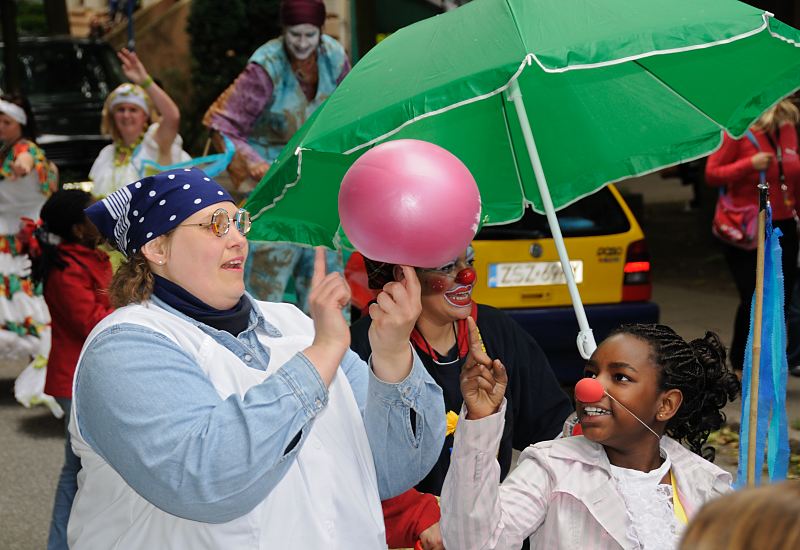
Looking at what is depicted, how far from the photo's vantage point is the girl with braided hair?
9.29 ft

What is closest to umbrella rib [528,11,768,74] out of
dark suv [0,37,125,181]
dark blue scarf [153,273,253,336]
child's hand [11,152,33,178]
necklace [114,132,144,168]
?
dark blue scarf [153,273,253,336]

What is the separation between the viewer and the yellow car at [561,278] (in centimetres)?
730

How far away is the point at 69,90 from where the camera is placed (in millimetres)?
14531

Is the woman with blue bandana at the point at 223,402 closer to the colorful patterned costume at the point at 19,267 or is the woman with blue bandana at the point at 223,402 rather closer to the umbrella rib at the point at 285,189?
the umbrella rib at the point at 285,189

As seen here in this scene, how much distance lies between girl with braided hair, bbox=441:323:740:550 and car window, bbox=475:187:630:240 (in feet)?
13.3

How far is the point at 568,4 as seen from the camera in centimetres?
328

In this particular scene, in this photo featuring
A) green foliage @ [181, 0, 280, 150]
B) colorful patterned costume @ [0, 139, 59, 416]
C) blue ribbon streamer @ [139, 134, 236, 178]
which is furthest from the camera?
green foliage @ [181, 0, 280, 150]

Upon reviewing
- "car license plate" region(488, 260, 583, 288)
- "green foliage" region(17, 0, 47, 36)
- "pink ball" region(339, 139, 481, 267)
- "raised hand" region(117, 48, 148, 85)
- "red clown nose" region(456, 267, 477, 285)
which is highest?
"pink ball" region(339, 139, 481, 267)

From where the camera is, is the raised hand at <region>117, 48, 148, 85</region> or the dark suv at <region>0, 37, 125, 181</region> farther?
the dark suv at <region>0, 37, 125, 181</region>

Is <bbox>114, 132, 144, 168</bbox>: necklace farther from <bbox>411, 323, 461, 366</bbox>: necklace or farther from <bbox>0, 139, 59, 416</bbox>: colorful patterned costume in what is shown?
<bbox>411, 323, 461, 366</bbox>: necklace

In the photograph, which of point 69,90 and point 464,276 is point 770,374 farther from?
point 69,90

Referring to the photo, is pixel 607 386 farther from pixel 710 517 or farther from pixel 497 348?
pixel 710 517

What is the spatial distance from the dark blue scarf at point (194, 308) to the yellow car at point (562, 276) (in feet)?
14.6

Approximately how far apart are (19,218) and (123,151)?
1163 millimetres
